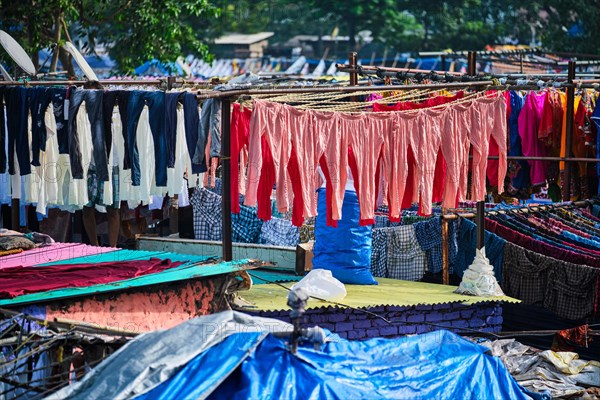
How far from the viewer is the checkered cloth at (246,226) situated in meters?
13.6

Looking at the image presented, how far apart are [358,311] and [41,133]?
4.13 m

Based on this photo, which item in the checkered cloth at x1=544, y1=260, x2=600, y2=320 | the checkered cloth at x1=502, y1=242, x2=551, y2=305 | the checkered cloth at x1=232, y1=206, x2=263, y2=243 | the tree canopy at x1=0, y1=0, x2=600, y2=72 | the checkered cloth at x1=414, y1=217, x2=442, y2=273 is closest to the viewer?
the checkered cloth at x1=544, y1=260, x2=600, y2=320

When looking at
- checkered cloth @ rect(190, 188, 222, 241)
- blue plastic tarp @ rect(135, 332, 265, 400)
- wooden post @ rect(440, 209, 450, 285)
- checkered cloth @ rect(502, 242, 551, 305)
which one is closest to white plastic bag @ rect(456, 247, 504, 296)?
checkered cloth @ rect(502, 242, 551, 305)

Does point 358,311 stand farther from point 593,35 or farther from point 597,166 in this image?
point 593,35

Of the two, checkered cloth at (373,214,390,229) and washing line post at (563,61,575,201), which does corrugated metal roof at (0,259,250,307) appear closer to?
checkered cloth at (373,214,390,229)

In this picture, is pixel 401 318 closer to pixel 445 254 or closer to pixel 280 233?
pixel 445 254

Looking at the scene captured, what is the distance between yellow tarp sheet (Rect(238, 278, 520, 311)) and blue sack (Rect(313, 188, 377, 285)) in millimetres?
178

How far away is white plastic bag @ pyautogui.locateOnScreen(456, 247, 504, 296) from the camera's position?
1155 cm

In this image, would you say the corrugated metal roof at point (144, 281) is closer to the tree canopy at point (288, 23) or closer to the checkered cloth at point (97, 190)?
the checkered cloth at point (97, 190)

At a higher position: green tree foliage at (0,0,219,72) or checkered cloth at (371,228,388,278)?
green tree foliage at (0,0,219,72)

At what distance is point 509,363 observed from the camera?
10.2 metres

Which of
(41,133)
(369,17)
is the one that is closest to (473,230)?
(41,133)

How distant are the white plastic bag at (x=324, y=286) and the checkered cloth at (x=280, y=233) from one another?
226 cm

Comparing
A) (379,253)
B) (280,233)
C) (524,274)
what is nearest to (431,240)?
(379,253)
